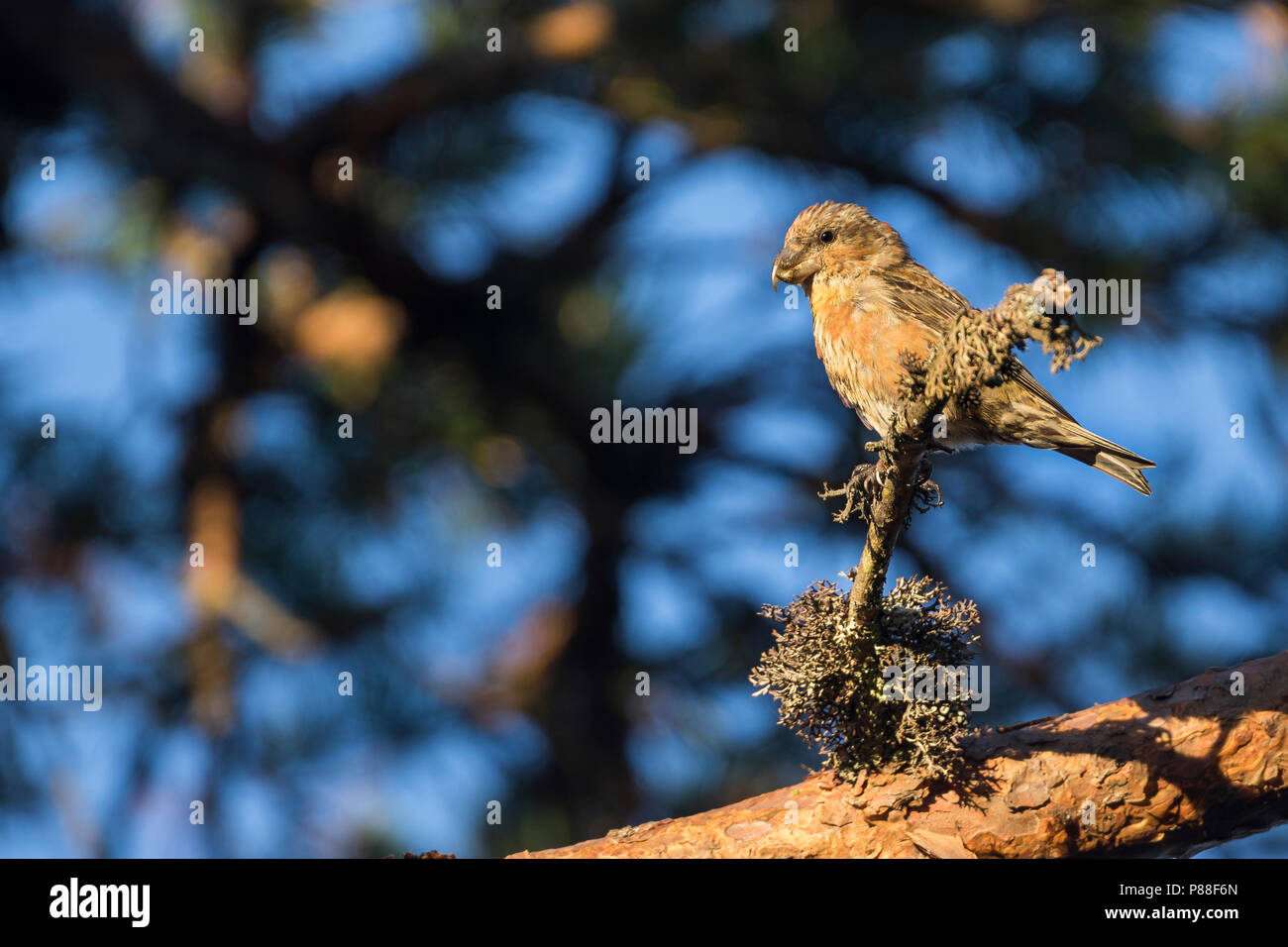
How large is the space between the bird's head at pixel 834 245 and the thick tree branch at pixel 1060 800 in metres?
1.38

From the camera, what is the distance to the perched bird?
2275mm

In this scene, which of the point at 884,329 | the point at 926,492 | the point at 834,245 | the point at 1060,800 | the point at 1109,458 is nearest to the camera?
the point at 1060,800

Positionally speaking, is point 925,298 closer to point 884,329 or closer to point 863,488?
point 884,329

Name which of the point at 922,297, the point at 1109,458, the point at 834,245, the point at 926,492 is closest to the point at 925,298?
the point at 922,297

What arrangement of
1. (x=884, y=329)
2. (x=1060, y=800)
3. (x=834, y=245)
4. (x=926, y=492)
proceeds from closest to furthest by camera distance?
(x=1060, y=800), (x=926, y=492), (x=884, y=329), (x=834, y=245)

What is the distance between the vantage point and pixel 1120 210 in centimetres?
313

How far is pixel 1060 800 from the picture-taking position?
1828 mm

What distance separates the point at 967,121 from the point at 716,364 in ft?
3.40

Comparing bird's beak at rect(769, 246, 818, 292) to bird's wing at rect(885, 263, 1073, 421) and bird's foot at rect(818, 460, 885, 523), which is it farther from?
bird's foot at rect(818, 460, 885, 523)

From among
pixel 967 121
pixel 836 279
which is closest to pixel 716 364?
pixel 836 279

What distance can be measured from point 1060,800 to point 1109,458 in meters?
0.77

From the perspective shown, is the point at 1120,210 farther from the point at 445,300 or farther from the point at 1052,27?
the point at 445,300

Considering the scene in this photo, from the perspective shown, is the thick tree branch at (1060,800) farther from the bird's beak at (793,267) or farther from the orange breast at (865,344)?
the bird's beak at (793,267)
